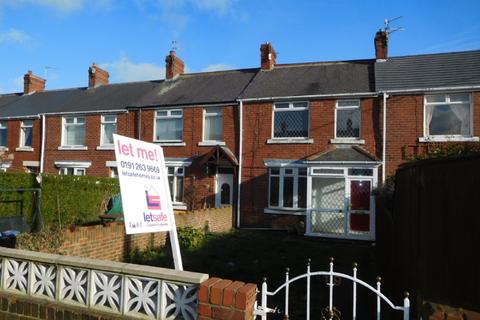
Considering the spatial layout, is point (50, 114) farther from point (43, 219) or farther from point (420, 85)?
point (420, 85)

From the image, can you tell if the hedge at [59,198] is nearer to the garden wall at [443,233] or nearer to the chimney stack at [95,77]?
the garden wall at [443,233]

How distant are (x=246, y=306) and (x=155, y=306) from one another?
93cm

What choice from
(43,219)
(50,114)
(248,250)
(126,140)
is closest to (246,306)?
(126,140)

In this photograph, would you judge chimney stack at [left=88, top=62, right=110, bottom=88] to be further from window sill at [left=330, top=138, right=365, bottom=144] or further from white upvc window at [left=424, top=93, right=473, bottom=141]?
white upvc window at [left=424, top=93, right=473, bottom=141]

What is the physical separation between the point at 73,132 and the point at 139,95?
405cm

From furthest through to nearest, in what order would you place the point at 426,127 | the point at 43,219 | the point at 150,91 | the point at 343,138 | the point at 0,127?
1. the point at 0,127
2. the point at 150,91
3. the point at 343,138
4. the point at 426,127
5. the point at 43,219

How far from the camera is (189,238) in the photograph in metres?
10.5

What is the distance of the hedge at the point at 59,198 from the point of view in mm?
10359

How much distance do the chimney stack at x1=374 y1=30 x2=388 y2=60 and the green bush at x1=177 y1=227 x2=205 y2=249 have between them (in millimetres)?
11455

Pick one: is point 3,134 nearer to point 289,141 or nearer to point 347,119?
point 289,141

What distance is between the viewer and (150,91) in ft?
68.0

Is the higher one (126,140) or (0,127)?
(0,127)

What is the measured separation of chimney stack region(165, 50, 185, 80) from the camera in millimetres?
21062

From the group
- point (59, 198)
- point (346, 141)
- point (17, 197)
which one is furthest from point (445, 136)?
point (17, 197)
